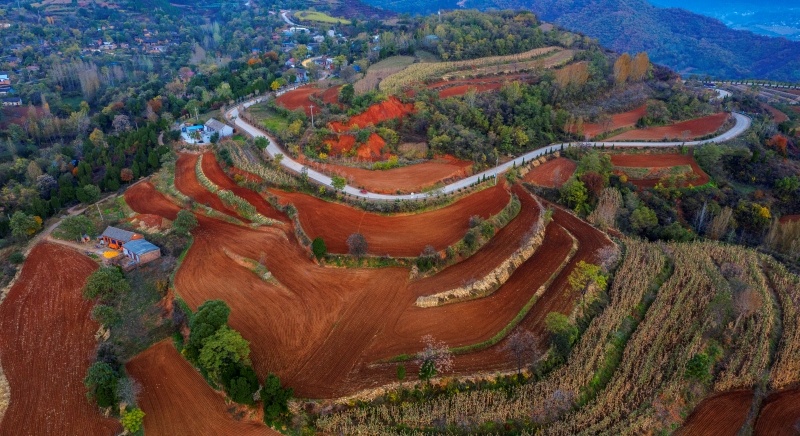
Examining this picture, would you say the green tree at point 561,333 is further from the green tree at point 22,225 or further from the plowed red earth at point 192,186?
the green tree at point 22,225

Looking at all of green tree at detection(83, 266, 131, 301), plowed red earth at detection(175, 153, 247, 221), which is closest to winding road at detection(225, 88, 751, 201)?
plowed red earth at detection(175, 153, 247, 221)

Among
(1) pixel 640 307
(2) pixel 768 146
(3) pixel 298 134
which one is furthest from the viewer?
(2) pixel 768 146

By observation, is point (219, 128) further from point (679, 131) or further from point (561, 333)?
point (679, 131)

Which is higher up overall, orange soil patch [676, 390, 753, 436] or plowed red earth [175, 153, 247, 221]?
plowed red earth [175, 153, 247, 221]

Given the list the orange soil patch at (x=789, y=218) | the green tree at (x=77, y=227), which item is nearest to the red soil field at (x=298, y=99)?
the green tree at (x=77, y=227)

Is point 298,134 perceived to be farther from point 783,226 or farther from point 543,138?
point 783,226

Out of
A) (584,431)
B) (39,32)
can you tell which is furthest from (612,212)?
(39,32)

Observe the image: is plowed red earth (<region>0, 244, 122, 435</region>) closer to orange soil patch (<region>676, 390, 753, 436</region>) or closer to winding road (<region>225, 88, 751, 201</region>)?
winding road (<region>225, 88, 751, 201</region>)
